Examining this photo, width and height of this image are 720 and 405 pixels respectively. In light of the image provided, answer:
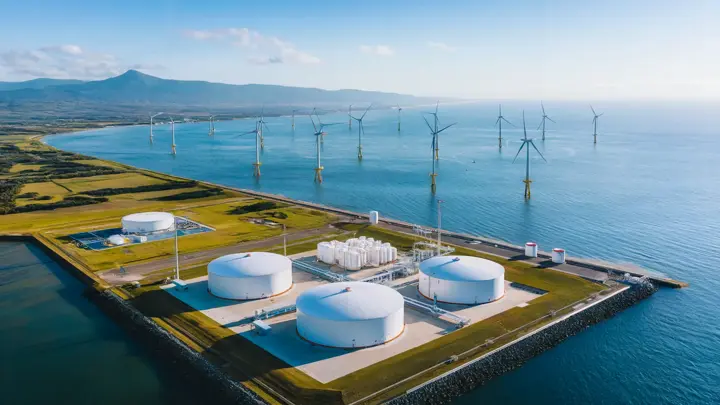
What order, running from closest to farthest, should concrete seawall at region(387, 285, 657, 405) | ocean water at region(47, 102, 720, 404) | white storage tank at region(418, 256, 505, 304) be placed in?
concrete seawall at region(387, 285, 657, 405)
ocean water at region(47, 102, 720, 404)
white storage tank at region(418, 256, 505, 304)

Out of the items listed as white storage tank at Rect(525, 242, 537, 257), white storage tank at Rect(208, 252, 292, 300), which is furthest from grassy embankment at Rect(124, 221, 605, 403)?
white storage tank at Rect(525, 242, 537, 257)

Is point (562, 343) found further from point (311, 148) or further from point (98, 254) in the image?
point (311, 148)

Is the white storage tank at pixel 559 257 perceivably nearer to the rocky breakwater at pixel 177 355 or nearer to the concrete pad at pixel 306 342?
the concrete pad at pixel 306 342

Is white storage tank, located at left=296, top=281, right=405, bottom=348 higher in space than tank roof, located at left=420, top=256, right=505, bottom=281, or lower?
lower

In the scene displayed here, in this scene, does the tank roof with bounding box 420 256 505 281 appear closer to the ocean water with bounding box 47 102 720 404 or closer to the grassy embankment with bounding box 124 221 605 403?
the grassy embankment with bounding box 124 221 605 403

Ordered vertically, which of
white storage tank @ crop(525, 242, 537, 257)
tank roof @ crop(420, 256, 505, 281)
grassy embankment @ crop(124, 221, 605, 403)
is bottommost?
Result: grassy embankment @ crop(124, 221, 605, 403)

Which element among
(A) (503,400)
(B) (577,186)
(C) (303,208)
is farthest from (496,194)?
(A) (503,400)
